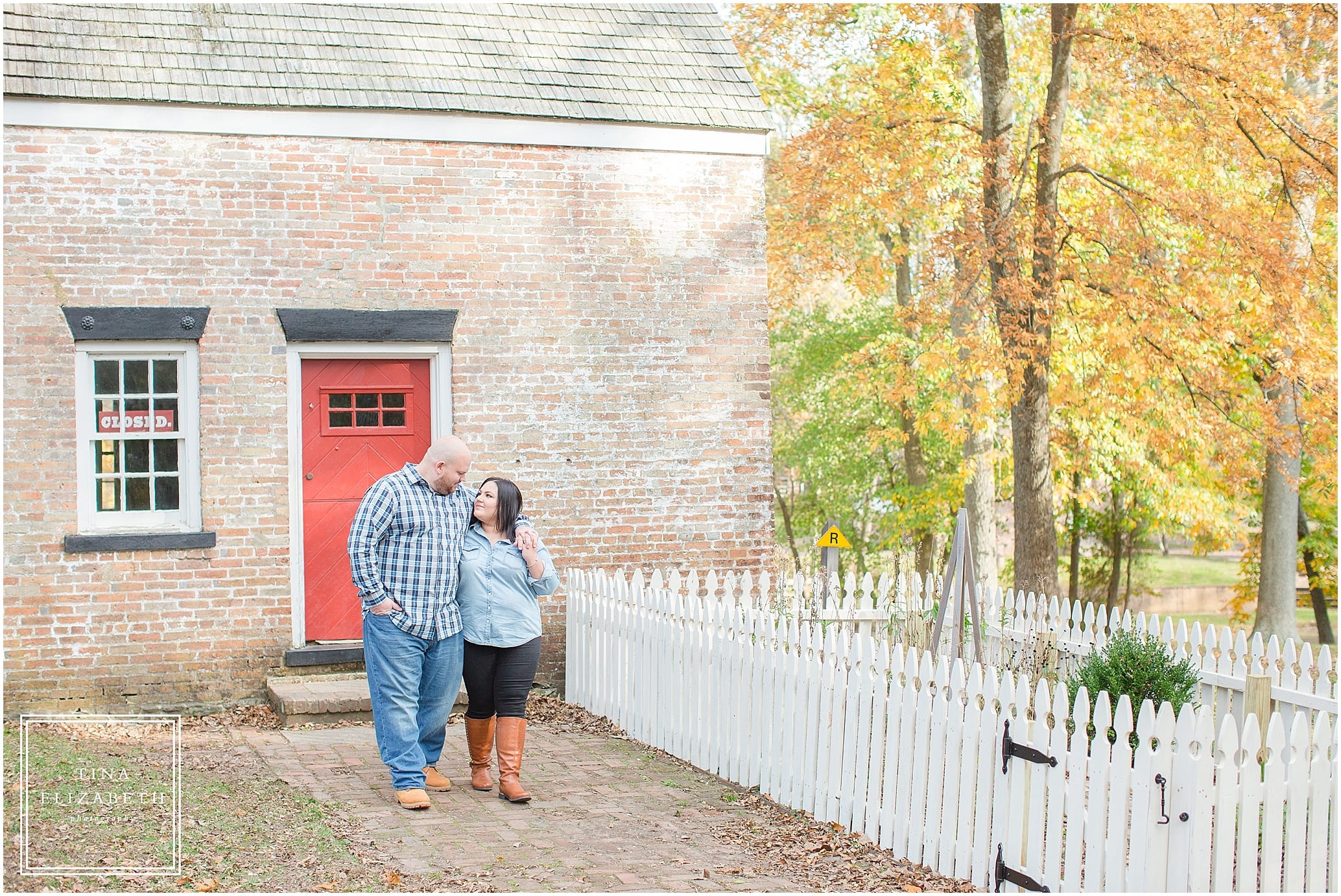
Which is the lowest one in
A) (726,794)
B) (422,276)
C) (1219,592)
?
(1219,592)

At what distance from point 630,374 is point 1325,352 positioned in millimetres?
7314

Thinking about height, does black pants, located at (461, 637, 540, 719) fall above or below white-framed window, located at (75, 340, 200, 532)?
below

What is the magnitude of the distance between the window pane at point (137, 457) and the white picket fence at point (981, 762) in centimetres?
412

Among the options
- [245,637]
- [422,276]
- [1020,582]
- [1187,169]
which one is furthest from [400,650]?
[1187,169]

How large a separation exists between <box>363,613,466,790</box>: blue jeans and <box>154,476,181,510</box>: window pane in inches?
146

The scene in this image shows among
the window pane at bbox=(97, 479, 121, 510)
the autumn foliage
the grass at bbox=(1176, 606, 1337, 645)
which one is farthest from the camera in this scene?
the grass at bbox=(1176, 606, 1337, 645)

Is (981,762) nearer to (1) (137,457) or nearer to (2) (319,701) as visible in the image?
(2) (319,701)

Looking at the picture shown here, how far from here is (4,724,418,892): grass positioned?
5.12 meters

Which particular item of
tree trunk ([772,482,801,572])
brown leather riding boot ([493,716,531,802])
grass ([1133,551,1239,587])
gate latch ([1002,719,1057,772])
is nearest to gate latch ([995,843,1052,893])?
gate latch ([1002,719,1057,772])

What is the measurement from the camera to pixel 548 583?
678cm

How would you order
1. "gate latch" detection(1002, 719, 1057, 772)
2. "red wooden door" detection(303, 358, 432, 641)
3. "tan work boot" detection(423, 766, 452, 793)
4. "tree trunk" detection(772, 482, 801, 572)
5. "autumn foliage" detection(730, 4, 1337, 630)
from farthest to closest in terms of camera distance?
"tree trunk" detection(772, 482, 801, 572) → "autumn foliage" detection(730, 4, 1337, 630) → "red wooden door" detection(303, 358, 432, 641) → "tan work boot" detection(423, 766, 452, 793) → "gate latch" detection(1002, 719, 1057, 772)

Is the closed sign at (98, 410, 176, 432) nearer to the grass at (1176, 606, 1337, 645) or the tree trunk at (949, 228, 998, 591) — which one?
the tree trunk at (949, 228, 998, 591)

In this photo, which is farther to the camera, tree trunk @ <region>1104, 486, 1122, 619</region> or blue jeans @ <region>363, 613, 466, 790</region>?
tree trunk @ <region>1104, 486, 1122, 619</region>

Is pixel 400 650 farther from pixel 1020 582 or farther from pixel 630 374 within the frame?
pixel 1020 582
